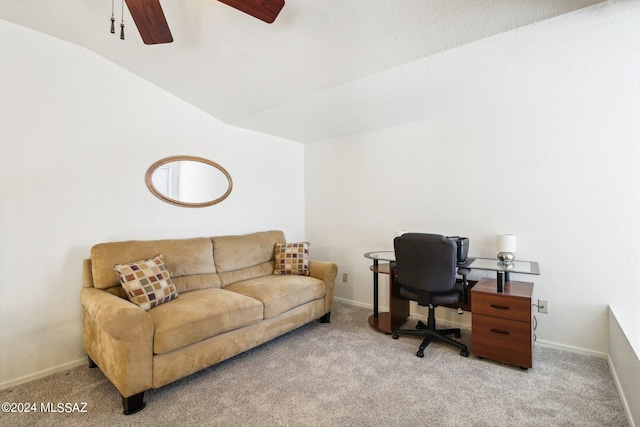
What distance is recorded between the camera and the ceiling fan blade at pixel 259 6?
139cm

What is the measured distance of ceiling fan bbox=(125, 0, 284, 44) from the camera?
140cm

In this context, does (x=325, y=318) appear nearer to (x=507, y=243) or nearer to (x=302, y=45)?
(x=507, y=243)

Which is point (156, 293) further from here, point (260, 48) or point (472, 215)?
point (472, 215)

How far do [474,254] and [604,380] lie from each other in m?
1.26

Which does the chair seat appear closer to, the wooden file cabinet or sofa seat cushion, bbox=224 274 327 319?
the wooden file cabinet

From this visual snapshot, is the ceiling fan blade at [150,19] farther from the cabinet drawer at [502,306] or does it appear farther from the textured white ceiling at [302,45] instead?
the cabinet drawer at [502,306]

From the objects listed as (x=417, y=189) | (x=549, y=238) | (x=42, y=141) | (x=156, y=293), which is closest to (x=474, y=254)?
(x=549, y=238)

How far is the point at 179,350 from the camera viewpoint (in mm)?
2016

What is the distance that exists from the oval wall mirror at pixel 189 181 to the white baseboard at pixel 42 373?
4.90ft

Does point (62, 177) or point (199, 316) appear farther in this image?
point (62, 177)

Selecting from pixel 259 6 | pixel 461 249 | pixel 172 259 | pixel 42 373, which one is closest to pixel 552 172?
pixel 461 249

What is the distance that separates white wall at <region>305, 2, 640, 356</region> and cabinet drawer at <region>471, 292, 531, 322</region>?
62cm

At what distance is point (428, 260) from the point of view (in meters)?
2.42

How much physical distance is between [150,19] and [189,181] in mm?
1833
